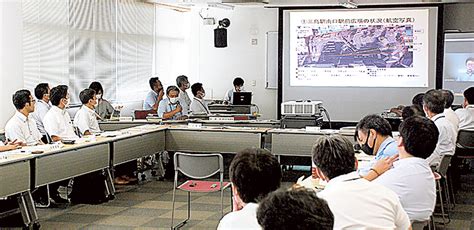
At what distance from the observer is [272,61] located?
13.5 m

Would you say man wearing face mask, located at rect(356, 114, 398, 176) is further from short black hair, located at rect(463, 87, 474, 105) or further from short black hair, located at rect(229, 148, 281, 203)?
short black hair, located at rect(463, 87, 474, 105)

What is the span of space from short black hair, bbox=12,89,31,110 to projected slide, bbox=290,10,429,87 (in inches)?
266

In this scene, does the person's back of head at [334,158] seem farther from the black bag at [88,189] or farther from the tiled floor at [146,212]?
the black bag at [88,189]

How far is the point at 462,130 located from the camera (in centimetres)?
855

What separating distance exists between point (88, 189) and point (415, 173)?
14.6 feet

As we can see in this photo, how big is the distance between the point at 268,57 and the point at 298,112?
3835 millimetres

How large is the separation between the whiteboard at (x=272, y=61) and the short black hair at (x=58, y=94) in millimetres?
6542

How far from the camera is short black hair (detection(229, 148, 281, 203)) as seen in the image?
106 inches

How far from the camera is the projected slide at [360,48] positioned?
12109mm

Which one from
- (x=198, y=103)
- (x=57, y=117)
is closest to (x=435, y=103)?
(x=57, y=117)

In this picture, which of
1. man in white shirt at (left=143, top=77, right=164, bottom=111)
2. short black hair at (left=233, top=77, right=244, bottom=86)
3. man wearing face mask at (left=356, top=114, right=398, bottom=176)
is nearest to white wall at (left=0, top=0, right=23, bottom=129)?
man in white shirt at (left=143, top=77, right=164, bottom=111)

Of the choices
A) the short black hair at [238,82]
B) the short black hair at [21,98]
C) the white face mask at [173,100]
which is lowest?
the white face mask at [173,100]

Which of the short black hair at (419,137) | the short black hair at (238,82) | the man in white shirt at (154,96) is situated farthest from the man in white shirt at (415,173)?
the short black hair at (238,82)

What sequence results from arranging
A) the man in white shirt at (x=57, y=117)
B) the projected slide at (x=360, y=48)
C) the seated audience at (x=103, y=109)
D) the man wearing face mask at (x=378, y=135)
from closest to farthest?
the man wearing face mask at (x=378, y=135) < the man in white shirt at (x=57, y=117) < the seated audience at (x=103, y=109) < the projected slide at (x=360, y=48)
